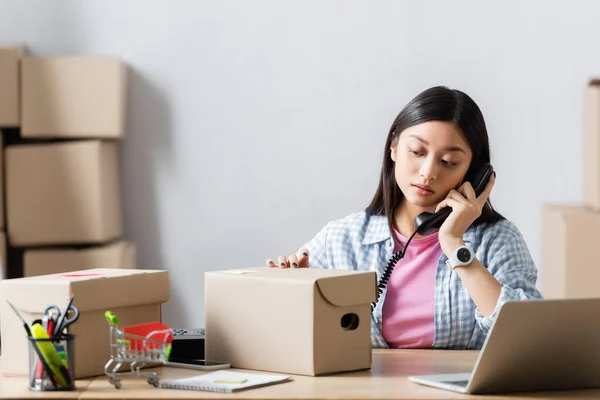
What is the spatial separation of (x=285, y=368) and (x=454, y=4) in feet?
6.15

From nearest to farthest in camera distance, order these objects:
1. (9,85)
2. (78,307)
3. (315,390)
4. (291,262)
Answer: (315,390), (78,307), (291,262), (9,85)

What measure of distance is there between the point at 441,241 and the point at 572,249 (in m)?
0.33

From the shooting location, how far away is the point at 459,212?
2.09m

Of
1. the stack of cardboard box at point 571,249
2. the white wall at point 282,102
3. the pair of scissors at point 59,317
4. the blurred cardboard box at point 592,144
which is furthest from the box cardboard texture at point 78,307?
the white wall at point 282,102

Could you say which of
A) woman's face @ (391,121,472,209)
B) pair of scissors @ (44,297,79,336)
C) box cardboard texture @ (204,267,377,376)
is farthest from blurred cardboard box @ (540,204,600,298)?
pair of scissors @ (44,297,79,336)

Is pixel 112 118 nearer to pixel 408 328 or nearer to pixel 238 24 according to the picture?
pixel 238 24

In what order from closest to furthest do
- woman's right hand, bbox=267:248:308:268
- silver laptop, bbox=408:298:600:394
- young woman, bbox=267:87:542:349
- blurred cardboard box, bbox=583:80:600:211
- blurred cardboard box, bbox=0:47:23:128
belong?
1. silver laptop, bbox=408:298:600:394
2. blurred cardboard box, bbox=583:80:600:211
3. woman's right hand, bbox=267:248:308:268
4. young woman, bbox=267:87:542:349
5. blurred cardboard box, bbox=0:47:23:128

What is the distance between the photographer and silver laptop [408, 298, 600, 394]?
4.69 ft

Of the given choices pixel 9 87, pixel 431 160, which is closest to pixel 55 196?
pixel 9 87

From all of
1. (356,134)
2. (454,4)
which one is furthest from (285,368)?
(454,4)

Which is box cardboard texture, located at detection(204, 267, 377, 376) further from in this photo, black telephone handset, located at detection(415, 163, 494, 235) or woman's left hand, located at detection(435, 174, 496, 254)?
black telephone handset, located at detection(415, 163, 494, 235)

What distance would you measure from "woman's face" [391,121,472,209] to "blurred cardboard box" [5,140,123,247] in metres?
1.31

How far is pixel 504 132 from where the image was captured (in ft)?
10.2

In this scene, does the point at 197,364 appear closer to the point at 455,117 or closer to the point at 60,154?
the point at 455,117
